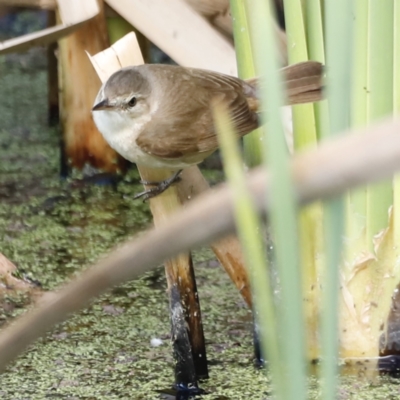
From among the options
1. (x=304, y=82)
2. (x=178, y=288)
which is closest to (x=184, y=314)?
(x=178, y=288)

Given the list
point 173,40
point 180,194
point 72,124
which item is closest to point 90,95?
point 72,124

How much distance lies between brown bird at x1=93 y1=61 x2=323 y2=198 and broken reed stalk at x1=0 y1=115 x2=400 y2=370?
1.39 meters

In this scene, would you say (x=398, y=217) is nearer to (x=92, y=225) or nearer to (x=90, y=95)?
(x=92, y=225)

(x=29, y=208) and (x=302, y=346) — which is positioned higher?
(x=29, y=208)

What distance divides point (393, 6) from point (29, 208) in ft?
6.13

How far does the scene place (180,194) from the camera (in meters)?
1.86

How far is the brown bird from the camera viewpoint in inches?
77.5

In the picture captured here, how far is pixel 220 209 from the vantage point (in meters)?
0.45

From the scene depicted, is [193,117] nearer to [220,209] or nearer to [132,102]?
[132,102]

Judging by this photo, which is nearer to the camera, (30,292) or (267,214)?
(267,214)

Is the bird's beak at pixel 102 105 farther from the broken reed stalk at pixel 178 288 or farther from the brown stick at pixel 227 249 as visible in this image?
the brown stick at pixel 227 249

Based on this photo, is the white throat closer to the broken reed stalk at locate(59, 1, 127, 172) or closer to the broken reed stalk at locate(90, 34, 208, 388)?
the broken reed stalk at locate(90, 34, 208, 388)

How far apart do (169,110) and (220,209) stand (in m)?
1.75

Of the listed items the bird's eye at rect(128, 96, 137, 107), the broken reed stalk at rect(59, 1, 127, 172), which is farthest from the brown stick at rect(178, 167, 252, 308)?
the broken reed stalk at rect(59, 1, 127, 172)
